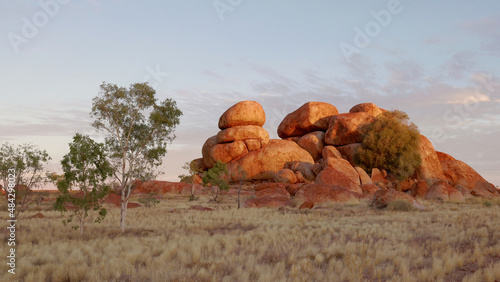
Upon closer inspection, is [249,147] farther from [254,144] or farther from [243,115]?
[243,115]

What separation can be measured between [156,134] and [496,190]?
5340cm

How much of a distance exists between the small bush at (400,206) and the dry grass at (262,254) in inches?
295

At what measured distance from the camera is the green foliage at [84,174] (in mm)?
15320

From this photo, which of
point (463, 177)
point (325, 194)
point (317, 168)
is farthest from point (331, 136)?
point (325, 194)

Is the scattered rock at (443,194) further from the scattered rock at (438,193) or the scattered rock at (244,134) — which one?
the scattered rock at (244,134)

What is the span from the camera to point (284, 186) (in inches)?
1718

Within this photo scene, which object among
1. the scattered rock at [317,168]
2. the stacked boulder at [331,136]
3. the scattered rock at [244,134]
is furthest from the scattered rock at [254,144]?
the scattered rock at [317,168]

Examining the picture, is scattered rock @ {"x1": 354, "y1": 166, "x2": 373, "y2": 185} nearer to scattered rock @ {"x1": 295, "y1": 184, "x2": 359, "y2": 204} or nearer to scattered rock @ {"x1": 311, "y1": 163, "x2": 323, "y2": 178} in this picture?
scattered rock @ {"x1": 311, "y1": 163, "x2": 323, "y2": 178}

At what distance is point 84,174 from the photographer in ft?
50.9

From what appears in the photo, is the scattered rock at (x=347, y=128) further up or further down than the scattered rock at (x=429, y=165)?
further up

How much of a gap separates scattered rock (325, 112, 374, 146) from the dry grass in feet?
125

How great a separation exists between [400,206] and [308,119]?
122ft

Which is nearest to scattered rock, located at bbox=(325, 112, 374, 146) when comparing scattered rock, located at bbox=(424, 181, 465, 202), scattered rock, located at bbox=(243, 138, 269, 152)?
scattered rock, located at bbox=(243, 138, 269, 152)

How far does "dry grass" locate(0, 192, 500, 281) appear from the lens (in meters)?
9.34
